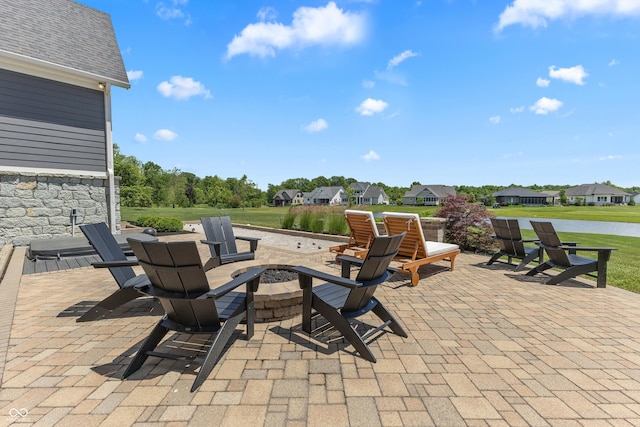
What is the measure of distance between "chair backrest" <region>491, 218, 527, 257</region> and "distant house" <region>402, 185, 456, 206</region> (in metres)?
71.1

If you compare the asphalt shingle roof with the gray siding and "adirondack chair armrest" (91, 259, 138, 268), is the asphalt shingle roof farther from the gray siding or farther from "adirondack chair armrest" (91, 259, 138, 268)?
"adirondack chair armrest" (91, 259, 138, 268)

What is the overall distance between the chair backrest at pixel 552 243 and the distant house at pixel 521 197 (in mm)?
79616

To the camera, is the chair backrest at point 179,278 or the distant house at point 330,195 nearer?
the chair backrest at point 179,278

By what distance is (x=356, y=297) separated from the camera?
8.80 ft

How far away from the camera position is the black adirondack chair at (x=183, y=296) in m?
2.10

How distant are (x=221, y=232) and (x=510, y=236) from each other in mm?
5629

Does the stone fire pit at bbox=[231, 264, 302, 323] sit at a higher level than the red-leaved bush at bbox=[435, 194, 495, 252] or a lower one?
lower

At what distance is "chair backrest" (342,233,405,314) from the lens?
2.62m

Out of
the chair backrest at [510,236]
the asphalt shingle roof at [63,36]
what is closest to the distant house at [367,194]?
the asphalt shingle roof at [63,36]

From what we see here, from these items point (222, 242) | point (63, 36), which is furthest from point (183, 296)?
point (63, 36)

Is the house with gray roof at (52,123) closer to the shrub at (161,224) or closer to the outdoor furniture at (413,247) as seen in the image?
the shrub at (161,224)

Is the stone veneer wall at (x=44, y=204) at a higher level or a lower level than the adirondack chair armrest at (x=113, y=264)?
higher

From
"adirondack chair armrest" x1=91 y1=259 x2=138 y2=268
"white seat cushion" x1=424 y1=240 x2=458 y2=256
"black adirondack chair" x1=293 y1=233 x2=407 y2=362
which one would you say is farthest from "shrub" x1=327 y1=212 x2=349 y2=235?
"adirondack chair armrest" x1=91 y1=259 x2=138 y2=268

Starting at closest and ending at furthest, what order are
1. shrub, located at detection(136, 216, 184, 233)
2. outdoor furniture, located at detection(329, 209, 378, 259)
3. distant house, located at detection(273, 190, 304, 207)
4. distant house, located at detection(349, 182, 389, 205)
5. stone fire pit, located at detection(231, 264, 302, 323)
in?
stone fire pit, located at detection(231, 264, 302, 323) → outdoor furniture, located at detection(329, 209, 378, 259) → shrub, located at detection(136, 216, 184, 233) → distant house, located at detection(349, 182, 389, 205) → distant house, located at detection(273, 190, 304, 207)
